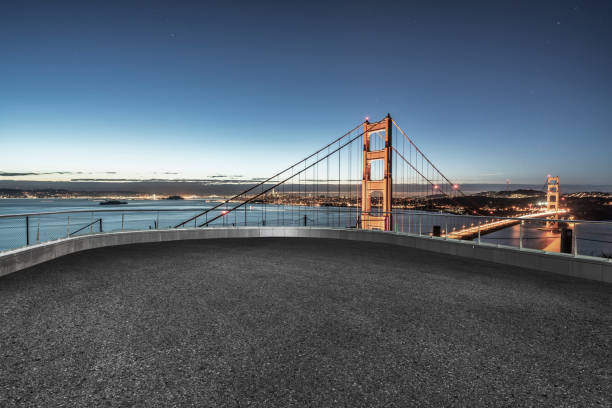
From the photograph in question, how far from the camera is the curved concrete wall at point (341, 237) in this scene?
680cm

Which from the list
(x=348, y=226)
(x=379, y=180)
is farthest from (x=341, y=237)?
(x=348, y=226)

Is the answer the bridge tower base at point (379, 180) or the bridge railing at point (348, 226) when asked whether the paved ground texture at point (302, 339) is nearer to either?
the bridge railing at point (348, 226)

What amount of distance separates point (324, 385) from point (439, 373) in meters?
1.05

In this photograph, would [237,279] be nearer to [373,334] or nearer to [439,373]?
[373,334]

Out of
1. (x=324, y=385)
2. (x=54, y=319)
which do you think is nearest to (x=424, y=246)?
(x=324, y=385)

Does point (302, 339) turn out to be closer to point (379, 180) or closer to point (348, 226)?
point (379, 180)

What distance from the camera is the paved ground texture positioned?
2697 mm

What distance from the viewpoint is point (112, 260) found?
8.36 meters

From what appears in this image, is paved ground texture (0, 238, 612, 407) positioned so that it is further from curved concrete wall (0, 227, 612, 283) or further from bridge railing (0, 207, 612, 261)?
bridge railing (0, 207, 612, 261)

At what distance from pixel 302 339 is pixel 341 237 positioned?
10045mm

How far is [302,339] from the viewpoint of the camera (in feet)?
12.0

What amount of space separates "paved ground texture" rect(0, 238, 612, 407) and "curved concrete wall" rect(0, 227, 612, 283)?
550 mm

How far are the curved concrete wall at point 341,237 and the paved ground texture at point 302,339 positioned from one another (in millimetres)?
550

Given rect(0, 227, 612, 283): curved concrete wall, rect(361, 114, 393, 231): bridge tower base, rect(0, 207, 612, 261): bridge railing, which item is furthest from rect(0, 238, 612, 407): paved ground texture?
rect(361, 114, 393, 231): bridge tower base
